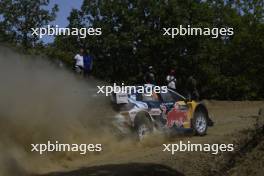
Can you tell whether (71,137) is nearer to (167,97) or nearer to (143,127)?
(143,127)

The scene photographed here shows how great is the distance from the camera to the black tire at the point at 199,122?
576 inches

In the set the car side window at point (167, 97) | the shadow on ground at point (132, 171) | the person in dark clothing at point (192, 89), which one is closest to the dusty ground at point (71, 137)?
the shadow on ground at point (132, 171)

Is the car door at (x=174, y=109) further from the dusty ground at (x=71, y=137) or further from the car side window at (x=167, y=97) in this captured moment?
the dusty ground at (x=71, y=137)

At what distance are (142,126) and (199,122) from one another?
2.32 m

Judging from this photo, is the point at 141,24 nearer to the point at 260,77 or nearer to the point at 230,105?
the point at 230,105

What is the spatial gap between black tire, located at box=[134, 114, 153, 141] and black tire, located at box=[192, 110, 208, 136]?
1.77 metres

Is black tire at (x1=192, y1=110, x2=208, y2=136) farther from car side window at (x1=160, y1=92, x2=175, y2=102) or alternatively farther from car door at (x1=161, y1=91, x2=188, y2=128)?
car side window at (x1=160, y1=92, x2=175, y2=102)

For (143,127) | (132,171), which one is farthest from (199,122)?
(132,171)

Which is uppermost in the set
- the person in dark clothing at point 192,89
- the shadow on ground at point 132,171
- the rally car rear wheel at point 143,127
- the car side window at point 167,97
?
the person in dark clothing at point 192,89

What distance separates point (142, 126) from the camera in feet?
42.9

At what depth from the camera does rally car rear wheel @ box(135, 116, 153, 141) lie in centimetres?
1298

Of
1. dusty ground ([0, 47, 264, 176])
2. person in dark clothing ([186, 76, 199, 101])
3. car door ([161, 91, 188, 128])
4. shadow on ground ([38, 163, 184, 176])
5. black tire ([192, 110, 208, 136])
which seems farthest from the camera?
person in dark clothing ([186, 76, 199, 101])

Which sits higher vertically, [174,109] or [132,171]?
[174,109]

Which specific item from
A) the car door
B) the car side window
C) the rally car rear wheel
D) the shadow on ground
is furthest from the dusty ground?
the car side window
